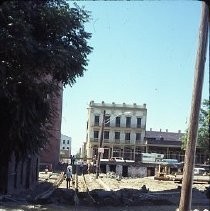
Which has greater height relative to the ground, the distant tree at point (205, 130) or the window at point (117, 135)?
the window at point (117, 135)

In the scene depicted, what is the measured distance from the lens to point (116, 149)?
331ft

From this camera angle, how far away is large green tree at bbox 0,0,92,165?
57.7 feet

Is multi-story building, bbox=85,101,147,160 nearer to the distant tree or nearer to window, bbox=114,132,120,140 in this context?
window, bbox=114,132,120,140

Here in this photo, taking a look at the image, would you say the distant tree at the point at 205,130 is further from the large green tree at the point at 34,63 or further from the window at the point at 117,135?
the window at the point at 117,135

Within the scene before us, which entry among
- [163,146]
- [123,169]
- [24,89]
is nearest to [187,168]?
[24,89]

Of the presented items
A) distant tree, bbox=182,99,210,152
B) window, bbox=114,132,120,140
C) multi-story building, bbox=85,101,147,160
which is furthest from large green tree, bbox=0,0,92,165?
window, bbox=114,132,120,140

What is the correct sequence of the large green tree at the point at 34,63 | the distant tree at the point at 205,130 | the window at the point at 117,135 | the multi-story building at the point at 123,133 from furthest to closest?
the window at the point at 117,135 → the multi-story building at the point at 123,133 → the large green tree at the point at 34,63 → the distant tree at the point at 205,130

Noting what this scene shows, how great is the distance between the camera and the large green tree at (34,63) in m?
17.6

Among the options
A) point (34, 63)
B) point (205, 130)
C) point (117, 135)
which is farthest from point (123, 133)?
point (34, 63)

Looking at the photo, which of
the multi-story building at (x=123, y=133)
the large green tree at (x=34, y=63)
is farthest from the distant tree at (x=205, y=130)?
the multi-story building at (x=123, y=133)

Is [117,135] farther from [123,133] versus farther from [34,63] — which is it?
[34,63]

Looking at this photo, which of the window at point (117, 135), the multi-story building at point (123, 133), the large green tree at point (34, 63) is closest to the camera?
the large green tree at point (34, 63)

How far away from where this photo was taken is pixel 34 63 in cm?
1911

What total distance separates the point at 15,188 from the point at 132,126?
72794 millimetres
